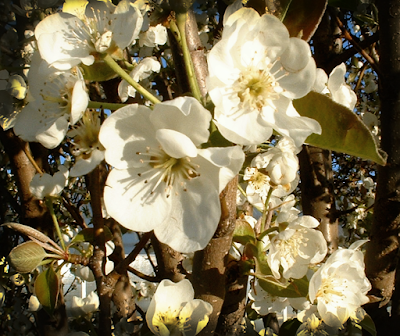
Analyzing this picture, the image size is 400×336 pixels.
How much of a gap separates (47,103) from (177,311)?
46 centimetres

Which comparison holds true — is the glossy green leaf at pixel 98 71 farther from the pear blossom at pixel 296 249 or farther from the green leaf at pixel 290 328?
the green leaf at pixel 290 328

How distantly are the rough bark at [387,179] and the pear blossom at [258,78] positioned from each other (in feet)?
2.45

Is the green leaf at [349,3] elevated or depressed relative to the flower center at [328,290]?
elevated

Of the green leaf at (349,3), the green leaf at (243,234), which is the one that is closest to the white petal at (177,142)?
the green leaf at (243,234)

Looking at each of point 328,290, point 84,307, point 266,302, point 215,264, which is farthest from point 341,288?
point 84,307

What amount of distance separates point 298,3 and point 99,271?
0.76 meters

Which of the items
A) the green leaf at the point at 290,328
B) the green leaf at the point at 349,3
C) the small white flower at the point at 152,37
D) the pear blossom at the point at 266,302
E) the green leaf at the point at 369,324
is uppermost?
the green leaf at the point at 349,3

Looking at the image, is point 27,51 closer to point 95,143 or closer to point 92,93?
point 92,93

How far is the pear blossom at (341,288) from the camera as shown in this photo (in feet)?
2.51

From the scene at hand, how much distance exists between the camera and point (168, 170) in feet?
1.76

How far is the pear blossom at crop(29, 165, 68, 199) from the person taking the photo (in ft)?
3.11

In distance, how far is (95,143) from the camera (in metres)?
0.58

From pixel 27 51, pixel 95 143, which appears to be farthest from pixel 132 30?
pixel 27 51

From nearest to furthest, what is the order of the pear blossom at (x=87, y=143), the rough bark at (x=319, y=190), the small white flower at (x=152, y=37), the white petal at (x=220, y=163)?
the white petal at (x=220, y=163), the pear blossom at (x=87, y=143), the small white flower at (x=152, y=37), the rough bark at (x=319, y=190)
